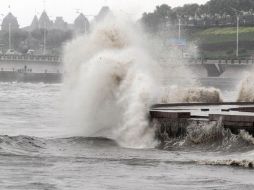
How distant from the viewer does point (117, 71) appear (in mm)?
30484

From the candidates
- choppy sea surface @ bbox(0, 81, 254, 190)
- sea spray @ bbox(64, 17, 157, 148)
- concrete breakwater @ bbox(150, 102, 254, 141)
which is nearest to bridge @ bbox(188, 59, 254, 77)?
sea spray @ bbox(64, 17, 157, 148)

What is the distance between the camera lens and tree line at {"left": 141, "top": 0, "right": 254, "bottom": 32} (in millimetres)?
158488

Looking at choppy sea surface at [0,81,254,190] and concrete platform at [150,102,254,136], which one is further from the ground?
concrete platform at [150,102,254,136]

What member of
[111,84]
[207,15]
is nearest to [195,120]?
[111,84]

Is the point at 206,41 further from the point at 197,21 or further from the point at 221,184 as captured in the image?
the point at 221,184

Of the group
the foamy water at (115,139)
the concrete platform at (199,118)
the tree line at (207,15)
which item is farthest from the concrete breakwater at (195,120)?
the tree line at (207,15)

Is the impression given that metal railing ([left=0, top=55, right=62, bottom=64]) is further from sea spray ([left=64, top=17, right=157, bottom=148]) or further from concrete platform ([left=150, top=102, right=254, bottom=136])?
concrete platform ([left=150, top=102, right=254, bottom=136])

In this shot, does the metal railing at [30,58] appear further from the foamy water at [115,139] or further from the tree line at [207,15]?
the foamy water at [115,139]

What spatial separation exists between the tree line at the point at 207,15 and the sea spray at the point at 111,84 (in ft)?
385

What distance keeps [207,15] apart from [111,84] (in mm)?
143692

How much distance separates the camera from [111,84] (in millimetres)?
30234

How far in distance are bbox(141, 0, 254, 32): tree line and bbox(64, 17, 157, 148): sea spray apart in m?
117

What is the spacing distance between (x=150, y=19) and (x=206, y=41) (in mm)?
17222

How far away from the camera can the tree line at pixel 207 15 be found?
158488 millimetres
